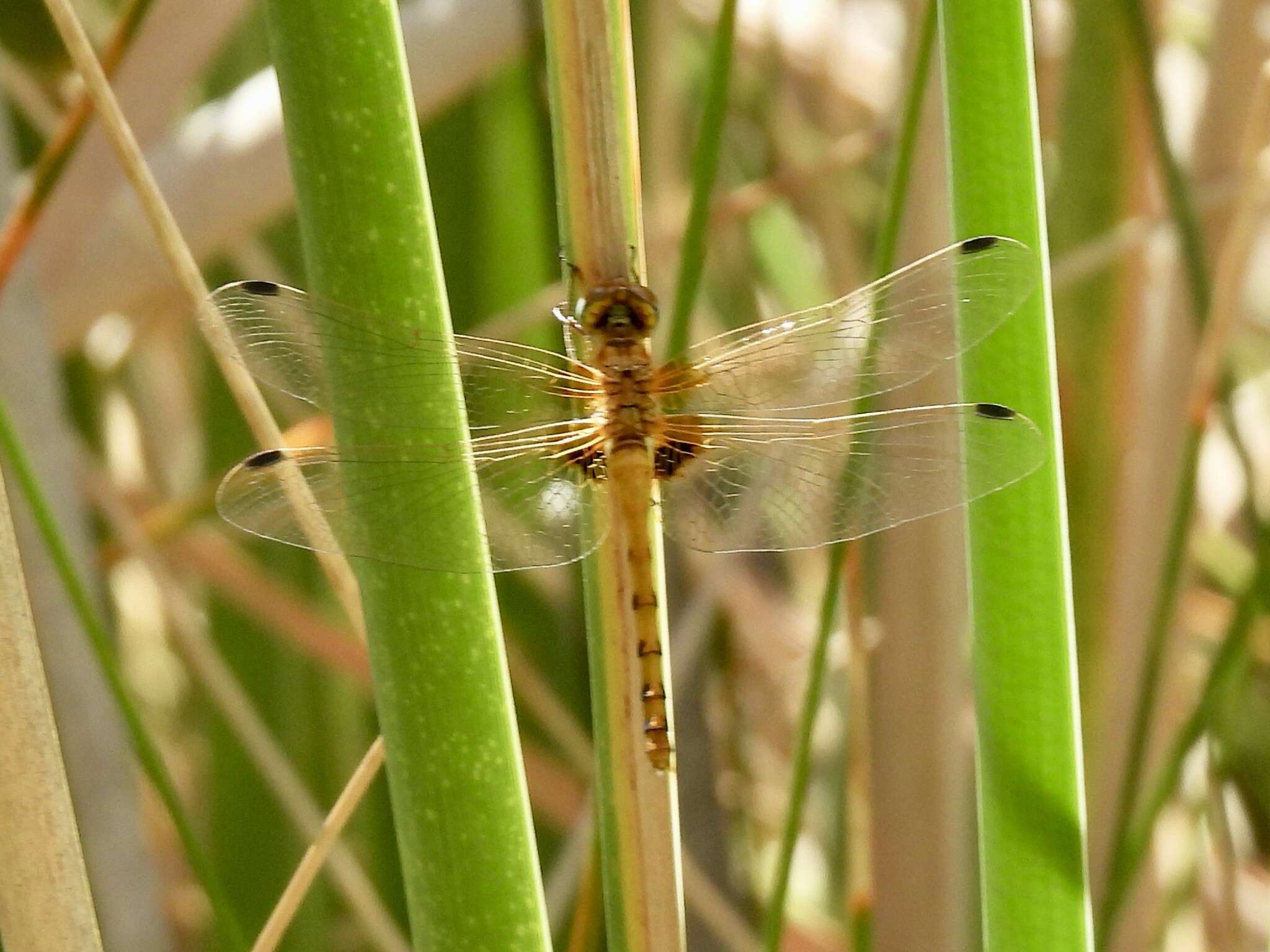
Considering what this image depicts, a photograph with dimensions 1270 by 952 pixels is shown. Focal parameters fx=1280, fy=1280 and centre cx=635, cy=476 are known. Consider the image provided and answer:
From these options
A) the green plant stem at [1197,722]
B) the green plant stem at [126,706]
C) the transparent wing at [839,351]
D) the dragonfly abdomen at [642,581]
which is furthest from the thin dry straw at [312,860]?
the green plant stem at [1197,722]

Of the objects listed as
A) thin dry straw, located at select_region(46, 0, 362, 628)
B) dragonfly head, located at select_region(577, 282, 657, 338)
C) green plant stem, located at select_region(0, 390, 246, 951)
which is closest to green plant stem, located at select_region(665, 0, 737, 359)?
dragonfly head, located at select_region(577, 282, 657, 338)

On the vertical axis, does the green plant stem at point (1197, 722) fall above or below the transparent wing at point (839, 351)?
below

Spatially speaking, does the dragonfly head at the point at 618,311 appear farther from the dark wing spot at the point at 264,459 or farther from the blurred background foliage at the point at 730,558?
the blurred background foliage at the point at 730,558

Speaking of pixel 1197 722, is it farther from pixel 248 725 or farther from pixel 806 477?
pixel 248 725

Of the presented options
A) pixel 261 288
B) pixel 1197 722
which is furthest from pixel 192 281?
pixel 1197 722

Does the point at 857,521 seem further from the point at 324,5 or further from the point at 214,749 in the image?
the point at 214,749

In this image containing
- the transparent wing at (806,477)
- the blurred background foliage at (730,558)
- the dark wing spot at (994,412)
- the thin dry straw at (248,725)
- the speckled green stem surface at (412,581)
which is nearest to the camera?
the speckled green stem surface at (412,581)

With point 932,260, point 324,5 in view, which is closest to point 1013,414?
point 932,260

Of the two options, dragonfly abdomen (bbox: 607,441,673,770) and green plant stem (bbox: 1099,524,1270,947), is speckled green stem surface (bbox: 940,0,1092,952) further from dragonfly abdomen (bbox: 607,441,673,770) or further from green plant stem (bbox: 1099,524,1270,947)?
green plant stem (bbox: 1099,524,1270,947)

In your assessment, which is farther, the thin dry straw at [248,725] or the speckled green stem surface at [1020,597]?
the thin dry straw at [248,725]
